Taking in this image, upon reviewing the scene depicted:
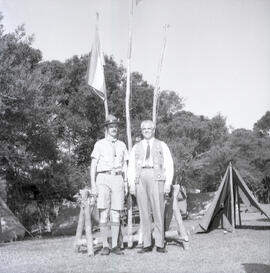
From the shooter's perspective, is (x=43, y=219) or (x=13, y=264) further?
(x=43, y=219)

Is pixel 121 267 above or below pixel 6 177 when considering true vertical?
below

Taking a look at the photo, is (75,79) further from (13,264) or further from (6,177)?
(13,264)

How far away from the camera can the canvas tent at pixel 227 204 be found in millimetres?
8328

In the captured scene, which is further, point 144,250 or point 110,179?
point 110,179

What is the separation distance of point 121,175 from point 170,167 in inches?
26.8

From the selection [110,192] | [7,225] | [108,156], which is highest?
[108,156]

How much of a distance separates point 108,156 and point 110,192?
0.48 metres

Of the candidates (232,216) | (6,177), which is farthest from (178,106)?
(232,216)

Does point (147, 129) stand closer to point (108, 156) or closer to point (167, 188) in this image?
point (108, 156)

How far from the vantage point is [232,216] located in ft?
27.9

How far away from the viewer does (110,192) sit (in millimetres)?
5516

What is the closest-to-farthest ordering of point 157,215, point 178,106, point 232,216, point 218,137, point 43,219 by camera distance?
point 157,215 → point 232,216 → point 43,219 → point 178,106 → point 218,137

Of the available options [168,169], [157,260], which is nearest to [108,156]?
[168,169]

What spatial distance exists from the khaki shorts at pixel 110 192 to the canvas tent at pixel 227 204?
10.3 feet
